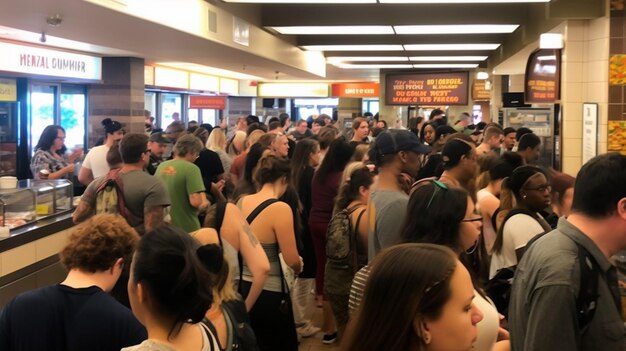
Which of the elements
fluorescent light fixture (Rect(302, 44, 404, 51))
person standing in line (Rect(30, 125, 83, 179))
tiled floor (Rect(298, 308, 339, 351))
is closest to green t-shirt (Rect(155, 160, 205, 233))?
tiled floor (Rect(298, 308, 339, 351))

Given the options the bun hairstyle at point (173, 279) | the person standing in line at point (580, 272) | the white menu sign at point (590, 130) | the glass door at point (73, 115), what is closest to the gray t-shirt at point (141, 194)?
the bun hairstyle at point (173, 279)

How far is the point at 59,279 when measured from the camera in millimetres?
6645

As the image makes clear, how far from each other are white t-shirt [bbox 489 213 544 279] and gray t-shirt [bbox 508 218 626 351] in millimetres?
1619

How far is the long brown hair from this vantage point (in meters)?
1.49

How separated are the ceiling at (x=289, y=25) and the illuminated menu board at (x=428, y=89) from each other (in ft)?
8.91

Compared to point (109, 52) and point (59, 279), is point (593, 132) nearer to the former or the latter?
point (59, 279)

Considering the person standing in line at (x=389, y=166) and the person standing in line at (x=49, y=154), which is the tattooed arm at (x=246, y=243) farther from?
the person standing in line at (x=49, y=154)

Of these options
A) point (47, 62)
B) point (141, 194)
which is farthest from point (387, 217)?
point (47, 62)

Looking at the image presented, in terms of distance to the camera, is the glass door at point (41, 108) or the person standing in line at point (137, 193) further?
the glass door at point (41, 108)

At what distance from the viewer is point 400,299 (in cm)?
149

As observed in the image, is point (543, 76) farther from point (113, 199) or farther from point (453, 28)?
point (113, 199)

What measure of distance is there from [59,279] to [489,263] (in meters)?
4.03

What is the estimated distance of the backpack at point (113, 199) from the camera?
4.86 metres

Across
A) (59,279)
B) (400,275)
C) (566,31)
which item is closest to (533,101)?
(566,31)
